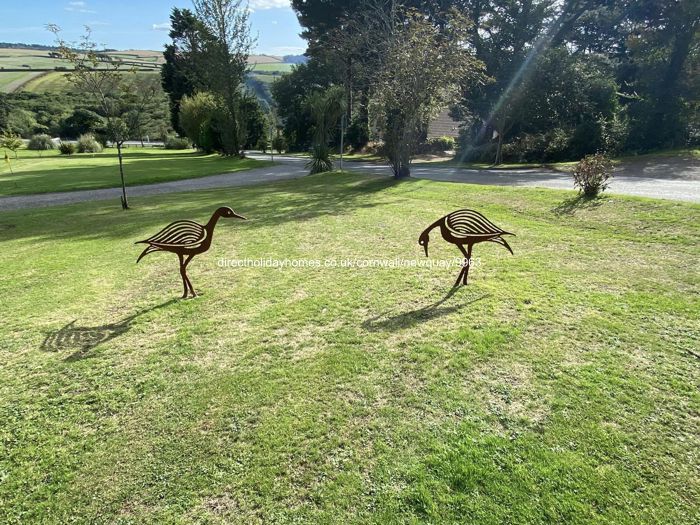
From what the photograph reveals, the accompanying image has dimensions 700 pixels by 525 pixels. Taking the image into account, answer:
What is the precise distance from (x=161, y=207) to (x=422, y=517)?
11.8m

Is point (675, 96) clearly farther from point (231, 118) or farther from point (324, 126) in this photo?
point (231, 118)

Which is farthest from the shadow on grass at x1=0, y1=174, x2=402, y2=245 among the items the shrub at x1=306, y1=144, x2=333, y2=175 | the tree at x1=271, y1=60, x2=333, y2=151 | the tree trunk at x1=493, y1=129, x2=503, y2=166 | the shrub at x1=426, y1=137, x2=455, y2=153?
the tree at x1=271, y1=60, x2=333, y2=151

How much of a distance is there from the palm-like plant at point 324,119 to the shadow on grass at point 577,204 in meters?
12.8

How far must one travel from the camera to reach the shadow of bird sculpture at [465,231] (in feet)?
15.8

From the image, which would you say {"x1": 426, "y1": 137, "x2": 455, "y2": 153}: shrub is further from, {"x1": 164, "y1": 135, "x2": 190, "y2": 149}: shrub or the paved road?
{"x1": 164, "y1": 135, "x2": 190, "y2": 149}: shrub

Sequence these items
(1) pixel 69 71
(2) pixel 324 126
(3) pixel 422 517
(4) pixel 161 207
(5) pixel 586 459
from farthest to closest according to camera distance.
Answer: (2) pixel 324 126
(4) pixel 161 207
(1) pixel 69 71
(5) pixel 586 459
(3) pixel 422 517

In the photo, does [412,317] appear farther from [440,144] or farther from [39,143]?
[39,143]

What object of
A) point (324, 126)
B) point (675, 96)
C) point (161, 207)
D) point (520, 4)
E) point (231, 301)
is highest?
point (520, 4)

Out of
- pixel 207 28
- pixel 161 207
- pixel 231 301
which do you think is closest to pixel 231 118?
pixel 207 28

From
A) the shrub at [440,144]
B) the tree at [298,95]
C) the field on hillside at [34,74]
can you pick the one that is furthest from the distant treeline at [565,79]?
the field on hillside at [34,74]

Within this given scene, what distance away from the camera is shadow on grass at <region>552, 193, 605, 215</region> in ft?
29.0

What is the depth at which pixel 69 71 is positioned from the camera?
32.3ft

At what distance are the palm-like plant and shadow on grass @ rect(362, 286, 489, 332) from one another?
16.0 m

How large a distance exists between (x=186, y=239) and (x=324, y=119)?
16579 millimetres
